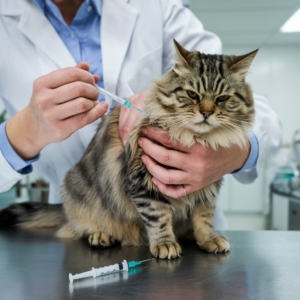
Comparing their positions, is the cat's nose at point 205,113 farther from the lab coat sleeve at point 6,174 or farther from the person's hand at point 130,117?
the lab coat sleeve at point 6,174

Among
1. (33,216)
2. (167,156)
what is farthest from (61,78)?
(33,216)

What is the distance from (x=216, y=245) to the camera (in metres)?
1.05

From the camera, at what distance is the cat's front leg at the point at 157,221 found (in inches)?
40.9

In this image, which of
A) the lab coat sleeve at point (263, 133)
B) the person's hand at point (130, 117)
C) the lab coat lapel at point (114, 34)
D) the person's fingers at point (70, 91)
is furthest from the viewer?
the lab coat lapel at point (114, 34)

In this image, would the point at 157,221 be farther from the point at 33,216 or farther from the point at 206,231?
the point at 33,216

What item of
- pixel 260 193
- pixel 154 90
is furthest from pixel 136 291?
pixel 260 193

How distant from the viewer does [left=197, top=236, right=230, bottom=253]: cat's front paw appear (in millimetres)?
1046

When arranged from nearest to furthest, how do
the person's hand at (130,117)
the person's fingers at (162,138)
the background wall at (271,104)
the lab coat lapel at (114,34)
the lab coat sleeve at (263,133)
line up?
the person's fingers at (162,138) < the person's hand at (130,117) < the lab coat sleeve at (263,133) < the lab coat lapel at (114,34) < the background wall at (271,104)

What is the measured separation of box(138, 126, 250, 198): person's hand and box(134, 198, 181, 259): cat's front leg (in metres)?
0.06

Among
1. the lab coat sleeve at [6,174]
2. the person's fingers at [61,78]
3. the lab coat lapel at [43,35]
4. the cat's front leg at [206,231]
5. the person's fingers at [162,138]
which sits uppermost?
the lab coat lapel at [43,35]

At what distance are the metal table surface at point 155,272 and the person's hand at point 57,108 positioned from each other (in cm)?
35

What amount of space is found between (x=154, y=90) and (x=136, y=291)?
0.64m

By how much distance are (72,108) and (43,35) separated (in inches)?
23.4

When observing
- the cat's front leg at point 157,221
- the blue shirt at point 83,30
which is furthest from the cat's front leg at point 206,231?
the blue shirt at point 83,30
